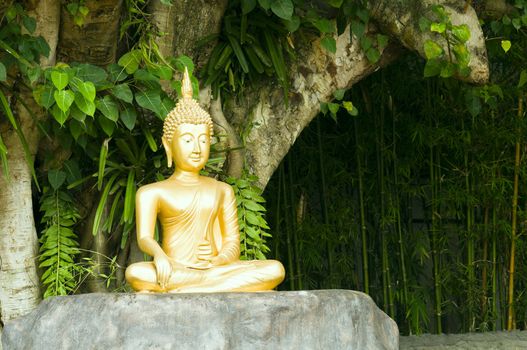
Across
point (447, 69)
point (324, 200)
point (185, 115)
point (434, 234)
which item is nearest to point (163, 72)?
point (185, 115)

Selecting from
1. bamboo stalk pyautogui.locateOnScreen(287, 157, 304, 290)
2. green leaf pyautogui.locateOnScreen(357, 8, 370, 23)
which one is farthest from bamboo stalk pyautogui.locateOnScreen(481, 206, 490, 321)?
green leaf pyautogui.locateOnScreen(357, 8, 370, 23)

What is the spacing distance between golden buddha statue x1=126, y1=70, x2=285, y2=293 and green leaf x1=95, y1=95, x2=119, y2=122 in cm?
30

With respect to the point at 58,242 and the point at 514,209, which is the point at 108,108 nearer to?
the point at 58,242

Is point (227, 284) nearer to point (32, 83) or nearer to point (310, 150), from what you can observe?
point (32, 83)

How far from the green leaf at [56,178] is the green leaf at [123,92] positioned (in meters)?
0.51

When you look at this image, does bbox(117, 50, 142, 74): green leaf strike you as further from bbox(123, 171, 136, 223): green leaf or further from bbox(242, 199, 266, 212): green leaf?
bbox(242, 199, 266, 212): green leaf

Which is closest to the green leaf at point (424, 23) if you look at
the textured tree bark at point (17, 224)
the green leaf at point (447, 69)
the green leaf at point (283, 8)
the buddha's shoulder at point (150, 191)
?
the green leaf at point (447, 69)

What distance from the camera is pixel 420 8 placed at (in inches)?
193

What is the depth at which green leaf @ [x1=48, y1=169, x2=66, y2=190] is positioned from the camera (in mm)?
4574

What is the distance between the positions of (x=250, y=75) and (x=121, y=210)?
3.12 ft

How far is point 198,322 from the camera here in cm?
343

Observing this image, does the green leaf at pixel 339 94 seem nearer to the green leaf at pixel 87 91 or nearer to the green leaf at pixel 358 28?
the green leaf at pixel 358 28

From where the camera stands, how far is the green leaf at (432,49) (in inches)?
188

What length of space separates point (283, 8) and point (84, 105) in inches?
40.1
